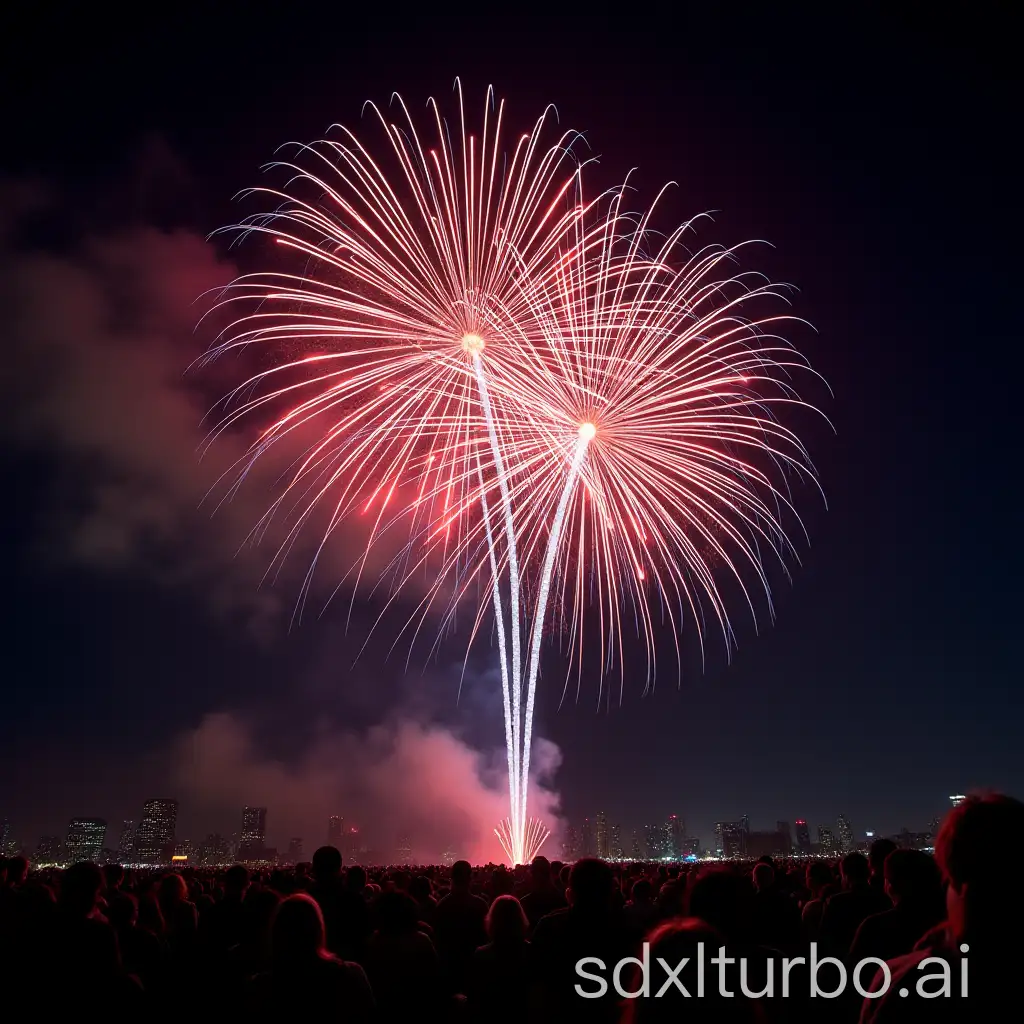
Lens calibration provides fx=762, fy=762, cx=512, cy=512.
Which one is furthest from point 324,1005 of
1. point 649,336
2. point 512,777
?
point 512,777

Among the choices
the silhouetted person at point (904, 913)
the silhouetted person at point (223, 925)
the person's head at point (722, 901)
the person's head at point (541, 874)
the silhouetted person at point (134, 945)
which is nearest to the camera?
the person's head at point (722, 901)

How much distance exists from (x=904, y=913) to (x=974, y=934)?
3.46 m

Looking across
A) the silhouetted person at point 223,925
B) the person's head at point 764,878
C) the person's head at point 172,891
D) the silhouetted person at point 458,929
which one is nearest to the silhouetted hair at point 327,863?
the silhouetted person at point 223,925

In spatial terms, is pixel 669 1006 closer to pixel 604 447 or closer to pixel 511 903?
pixel 511 903

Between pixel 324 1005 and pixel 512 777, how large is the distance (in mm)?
25558

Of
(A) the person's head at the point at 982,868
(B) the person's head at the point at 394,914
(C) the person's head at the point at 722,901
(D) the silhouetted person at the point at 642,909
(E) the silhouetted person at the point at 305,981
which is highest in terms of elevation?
(A) the person's head at the point at 982,868

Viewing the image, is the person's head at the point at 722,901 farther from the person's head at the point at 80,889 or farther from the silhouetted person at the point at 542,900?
the silhouetted person at the point at 542,900

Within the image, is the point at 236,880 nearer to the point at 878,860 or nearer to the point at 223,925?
the point at 223,925

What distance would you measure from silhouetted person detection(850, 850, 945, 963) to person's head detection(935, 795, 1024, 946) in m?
3.20

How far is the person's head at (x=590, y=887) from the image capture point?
489 cm

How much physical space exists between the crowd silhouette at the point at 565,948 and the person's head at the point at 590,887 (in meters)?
0.01

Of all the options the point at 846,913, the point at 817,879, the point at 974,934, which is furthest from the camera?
the point at 817,879

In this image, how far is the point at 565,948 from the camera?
4820 mm

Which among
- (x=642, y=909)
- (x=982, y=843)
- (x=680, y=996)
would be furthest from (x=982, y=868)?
(x=642, y=909)
